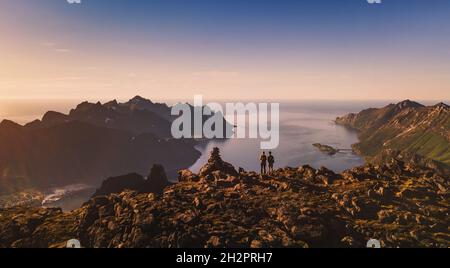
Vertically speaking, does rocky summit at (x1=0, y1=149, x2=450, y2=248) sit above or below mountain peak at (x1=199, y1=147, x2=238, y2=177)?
below

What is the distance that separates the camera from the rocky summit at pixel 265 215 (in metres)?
56.0

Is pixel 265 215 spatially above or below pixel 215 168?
below

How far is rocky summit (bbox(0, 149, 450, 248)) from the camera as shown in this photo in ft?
184

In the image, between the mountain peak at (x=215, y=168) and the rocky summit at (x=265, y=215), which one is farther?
the mountain peak at (x=215, y=168)

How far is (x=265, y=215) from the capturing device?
65.1 m

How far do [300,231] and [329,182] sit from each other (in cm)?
3228

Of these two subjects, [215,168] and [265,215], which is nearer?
[265,215]

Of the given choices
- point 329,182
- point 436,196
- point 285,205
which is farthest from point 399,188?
point 285,205

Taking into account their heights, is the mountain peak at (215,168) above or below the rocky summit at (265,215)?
above
